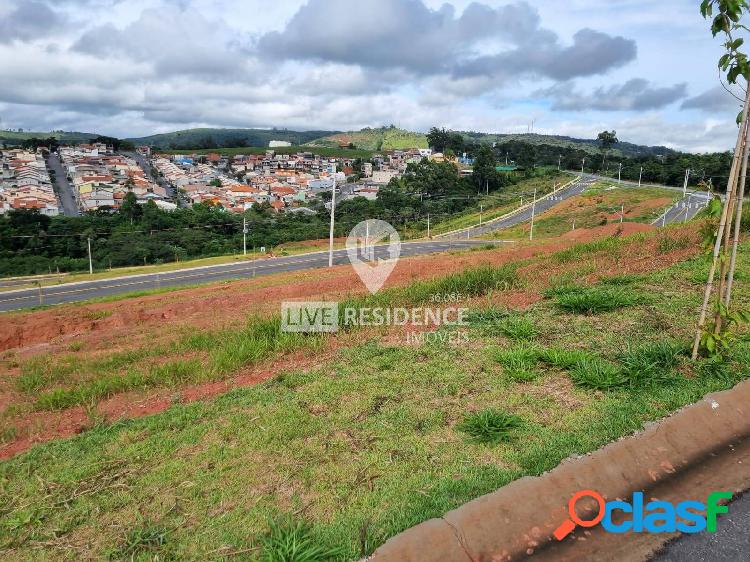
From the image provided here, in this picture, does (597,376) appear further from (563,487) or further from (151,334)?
(151,334)

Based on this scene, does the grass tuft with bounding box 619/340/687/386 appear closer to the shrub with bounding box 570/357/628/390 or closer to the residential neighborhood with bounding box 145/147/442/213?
the shrub with bounding box 570/357/628/390

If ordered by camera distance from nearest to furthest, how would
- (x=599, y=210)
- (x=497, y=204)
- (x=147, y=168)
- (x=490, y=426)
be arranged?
(x=490, y=426)
(x=599, y=210)
(x=497, y=204)
(x=147, y=168)

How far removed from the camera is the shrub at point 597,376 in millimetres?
3566

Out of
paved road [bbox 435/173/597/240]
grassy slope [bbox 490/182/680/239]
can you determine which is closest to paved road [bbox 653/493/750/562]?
grassy slope [bbox 490/182/680/239]

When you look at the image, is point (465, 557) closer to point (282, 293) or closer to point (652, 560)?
point (652, 560)

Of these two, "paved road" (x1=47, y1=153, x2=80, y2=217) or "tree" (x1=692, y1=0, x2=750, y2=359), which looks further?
"paved road" (x1=47, y1=153, x2=80, y2=217)

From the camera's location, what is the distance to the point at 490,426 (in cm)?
310

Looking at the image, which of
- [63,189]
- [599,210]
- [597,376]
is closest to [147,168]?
[63,189]

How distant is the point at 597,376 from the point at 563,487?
1.39m

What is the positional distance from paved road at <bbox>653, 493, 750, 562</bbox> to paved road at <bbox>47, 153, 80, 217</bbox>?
74211 millimetres

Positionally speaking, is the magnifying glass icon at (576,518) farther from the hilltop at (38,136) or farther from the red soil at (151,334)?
the hilltop at (38,136)

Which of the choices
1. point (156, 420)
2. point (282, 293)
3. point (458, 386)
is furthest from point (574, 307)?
point (282, 293)

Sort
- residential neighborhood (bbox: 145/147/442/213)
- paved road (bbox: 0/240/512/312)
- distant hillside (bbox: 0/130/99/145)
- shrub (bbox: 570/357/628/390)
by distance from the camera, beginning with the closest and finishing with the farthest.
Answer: shrub (bbox: 570/357/628/390) → paved road (bbox: 0/240/512/312) → residential neighborhood (bbox: 145/147/442/213) → distant hillside (bbox: 0/130/99/145)

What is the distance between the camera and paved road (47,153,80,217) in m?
70.0
